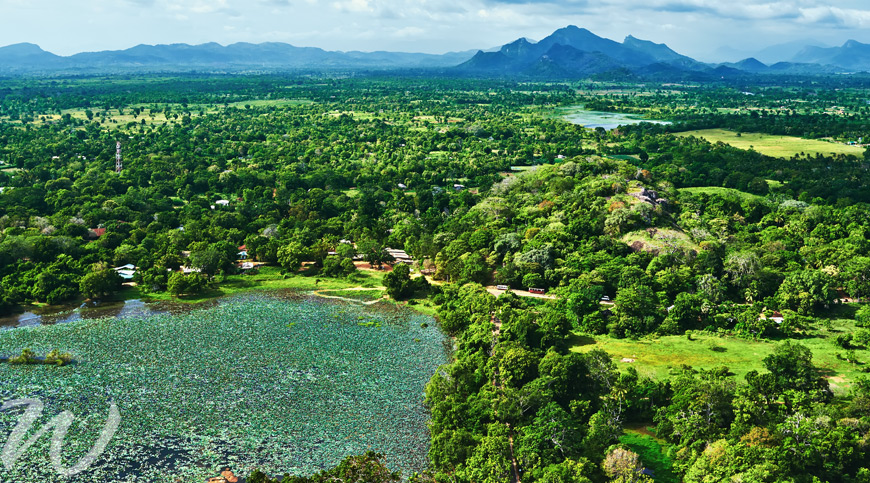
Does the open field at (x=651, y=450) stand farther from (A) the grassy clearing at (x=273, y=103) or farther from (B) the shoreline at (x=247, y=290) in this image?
(A) the grassy clearing at (x=273, y=103)

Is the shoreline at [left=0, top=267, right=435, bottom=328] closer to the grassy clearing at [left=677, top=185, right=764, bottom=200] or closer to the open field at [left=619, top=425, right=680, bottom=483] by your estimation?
the open field at [left=619, top=425, right=680, bottom=483]

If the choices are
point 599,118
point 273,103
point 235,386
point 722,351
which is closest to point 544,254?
point 722,351

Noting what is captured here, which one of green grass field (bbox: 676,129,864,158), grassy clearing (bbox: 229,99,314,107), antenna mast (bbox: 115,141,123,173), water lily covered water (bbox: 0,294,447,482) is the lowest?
water lily covered water (bbox: 0,294,447,482)

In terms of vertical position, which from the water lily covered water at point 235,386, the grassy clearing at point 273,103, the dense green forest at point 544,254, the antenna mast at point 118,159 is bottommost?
the water lily covered water at point 235,386

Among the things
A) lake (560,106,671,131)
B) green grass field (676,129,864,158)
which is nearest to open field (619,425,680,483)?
green grass field (676,129,864,158)

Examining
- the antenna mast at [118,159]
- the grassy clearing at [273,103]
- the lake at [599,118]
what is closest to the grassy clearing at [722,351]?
the antenna mast at [118,159]

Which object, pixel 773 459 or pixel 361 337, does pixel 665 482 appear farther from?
pixel 361 337
